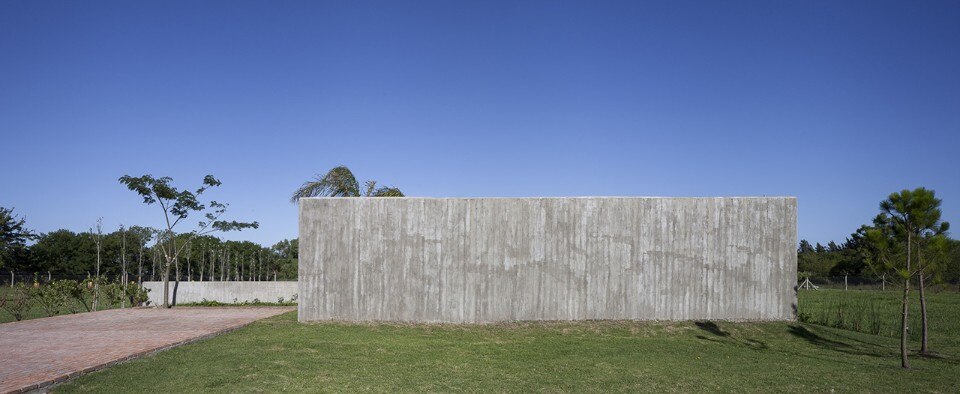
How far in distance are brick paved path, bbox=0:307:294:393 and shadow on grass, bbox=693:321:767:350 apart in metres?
9.70

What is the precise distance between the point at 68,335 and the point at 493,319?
8240 mm

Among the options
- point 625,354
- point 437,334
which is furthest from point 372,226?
point 625,354

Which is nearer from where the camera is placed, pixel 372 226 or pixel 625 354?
pixel 625 354

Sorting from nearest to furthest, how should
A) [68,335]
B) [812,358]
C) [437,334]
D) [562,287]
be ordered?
[812,358] → [68,335] → [437,334] → [562,287]

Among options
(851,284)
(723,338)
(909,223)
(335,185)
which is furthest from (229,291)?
(851,284)

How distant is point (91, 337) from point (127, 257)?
139ft

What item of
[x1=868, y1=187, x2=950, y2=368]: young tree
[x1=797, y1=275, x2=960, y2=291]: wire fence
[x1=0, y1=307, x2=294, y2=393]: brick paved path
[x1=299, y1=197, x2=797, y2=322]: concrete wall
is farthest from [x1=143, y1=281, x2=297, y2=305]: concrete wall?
[x1=797, y1=275, x2=960, y2=291]: wire fence

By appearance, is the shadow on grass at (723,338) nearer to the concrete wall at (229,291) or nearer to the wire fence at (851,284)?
the concrete wall at (229,291)

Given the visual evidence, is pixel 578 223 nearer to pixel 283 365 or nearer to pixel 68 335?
pixel 283 365

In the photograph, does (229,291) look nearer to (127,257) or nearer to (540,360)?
(540,360)

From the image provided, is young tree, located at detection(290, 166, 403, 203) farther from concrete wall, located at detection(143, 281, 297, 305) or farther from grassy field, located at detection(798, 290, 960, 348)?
grassy field, located at detection(798, 290, 960, 348)

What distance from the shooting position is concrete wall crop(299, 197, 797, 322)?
13.8 m

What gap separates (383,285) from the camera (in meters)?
13.9

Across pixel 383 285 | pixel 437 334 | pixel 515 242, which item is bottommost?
pixel 437 334
